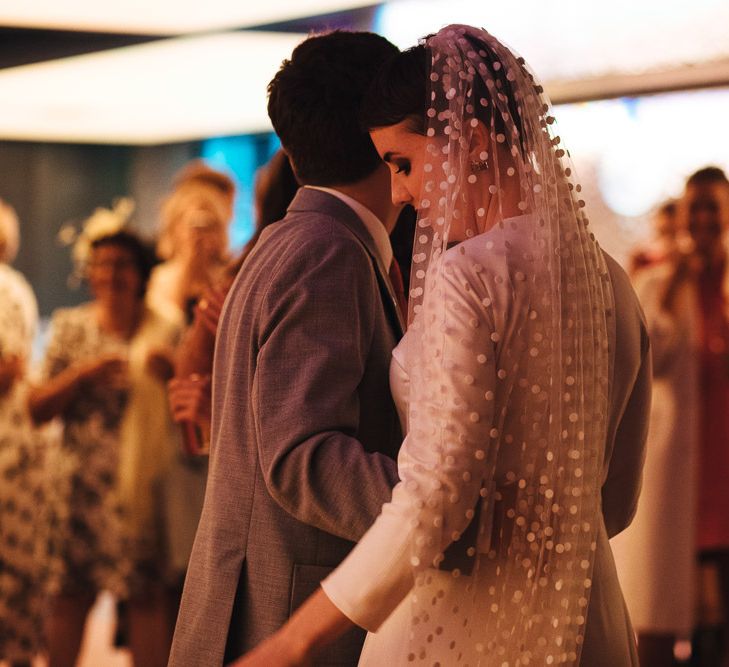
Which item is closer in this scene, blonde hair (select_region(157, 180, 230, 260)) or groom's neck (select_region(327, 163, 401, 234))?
groom's neck (select_region(327, 163, 401, 234))

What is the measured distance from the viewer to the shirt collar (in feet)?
5.84

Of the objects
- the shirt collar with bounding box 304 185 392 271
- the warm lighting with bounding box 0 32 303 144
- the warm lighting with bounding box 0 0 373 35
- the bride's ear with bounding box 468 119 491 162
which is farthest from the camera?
the warm lighting with bounding box 0 32 303 144

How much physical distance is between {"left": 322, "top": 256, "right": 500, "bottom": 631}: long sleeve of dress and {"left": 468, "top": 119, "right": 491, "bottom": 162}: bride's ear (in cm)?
15

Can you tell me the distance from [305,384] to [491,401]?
0.30 m

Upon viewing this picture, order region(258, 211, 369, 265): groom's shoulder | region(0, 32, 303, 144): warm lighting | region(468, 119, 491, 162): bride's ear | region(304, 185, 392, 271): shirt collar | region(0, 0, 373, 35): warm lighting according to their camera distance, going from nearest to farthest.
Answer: region(468, 119, 491, 162): bride's ear < region(258, 211, 369, 265): groom's shoulder < region(304, 185, 392, 271): shirt collar < region(0, 0, 373, 35): warm lighting < region(0, 32, 303, 144): warm lighting

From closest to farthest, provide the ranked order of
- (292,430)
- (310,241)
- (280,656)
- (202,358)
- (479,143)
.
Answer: (280,656)
(479,143)
(292,430)
(310,241)
(202,358)

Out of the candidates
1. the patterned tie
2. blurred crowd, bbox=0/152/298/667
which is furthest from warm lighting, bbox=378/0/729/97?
the patterned tie

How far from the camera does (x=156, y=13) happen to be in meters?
5.41

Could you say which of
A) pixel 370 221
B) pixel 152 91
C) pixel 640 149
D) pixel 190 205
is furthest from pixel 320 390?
pixel 152 91

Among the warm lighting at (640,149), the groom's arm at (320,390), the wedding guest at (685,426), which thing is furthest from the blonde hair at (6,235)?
Answer: the groom's arm at (320,390)

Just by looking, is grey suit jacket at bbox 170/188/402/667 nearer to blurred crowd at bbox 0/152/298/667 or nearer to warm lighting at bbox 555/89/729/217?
blurred crowd at bbox 0/152/298/667

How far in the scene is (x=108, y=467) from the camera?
13.8 feet

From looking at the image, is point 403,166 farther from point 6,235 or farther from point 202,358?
point 6,235

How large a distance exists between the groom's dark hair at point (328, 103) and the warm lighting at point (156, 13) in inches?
129
